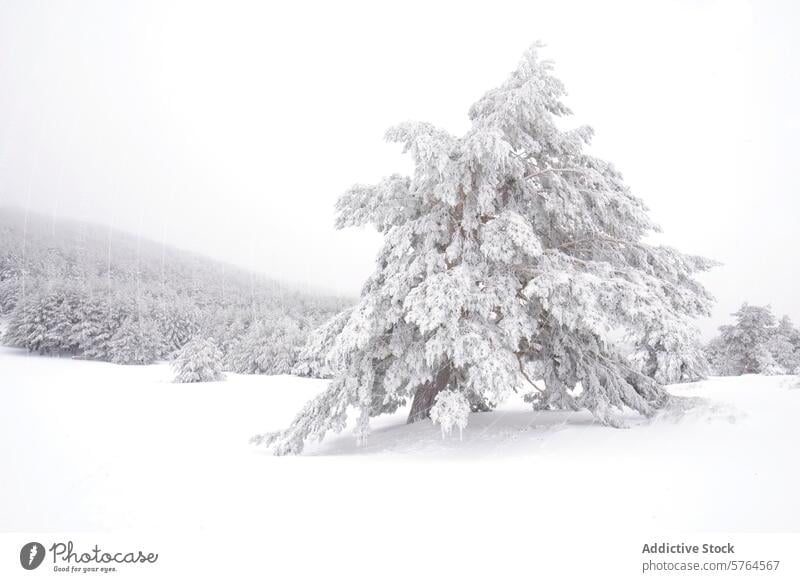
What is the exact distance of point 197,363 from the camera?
25.6 metres

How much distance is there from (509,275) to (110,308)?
130ft

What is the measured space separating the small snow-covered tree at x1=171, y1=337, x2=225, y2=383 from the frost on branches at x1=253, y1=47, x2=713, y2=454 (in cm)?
1982

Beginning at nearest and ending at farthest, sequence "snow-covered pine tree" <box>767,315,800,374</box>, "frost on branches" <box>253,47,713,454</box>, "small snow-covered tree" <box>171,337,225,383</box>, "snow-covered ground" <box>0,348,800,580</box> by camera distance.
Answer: "snow-covered ground" <box>0,348,800,580</box> → "frost on branches" <box>253,47,713,454</box> → "small snow-covered tree" <box>171,337,225,383</box> → "snow-covered pine tree" <box>767,315,800,374</box>

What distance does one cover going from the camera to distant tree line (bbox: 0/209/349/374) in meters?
19.0

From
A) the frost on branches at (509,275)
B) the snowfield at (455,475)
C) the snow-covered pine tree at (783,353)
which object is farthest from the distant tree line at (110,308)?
the snow-covered pine tree at (783,353)

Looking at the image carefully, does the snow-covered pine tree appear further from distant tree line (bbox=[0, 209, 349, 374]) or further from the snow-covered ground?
distant tree line (bbox=[0, 209, 349, 374])

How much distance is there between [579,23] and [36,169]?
33969 millimetres

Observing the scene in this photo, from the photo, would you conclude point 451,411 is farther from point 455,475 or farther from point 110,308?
point 110,308

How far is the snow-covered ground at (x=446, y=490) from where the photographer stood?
4312 millimetres

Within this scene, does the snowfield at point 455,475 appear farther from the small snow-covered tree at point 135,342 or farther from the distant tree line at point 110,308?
the small snow-covered tree at point 135,342

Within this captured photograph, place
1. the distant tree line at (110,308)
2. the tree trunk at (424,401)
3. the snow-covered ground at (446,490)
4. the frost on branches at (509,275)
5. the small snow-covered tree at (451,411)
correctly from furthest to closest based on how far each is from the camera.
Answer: the distant tree line at (110,308)
the tree trunk at (424,401)
the frost on branches at (509,275)
the small snow-covered tree at (451,411)
the snow-covered ground at (446,490)

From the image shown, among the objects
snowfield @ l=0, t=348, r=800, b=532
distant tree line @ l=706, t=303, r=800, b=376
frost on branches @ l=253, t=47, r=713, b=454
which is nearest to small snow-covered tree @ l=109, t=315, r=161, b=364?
snowfield @ l=0, t=348, r=800, b=532

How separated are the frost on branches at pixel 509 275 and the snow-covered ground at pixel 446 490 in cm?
108

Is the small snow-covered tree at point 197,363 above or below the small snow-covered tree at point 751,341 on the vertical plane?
below
